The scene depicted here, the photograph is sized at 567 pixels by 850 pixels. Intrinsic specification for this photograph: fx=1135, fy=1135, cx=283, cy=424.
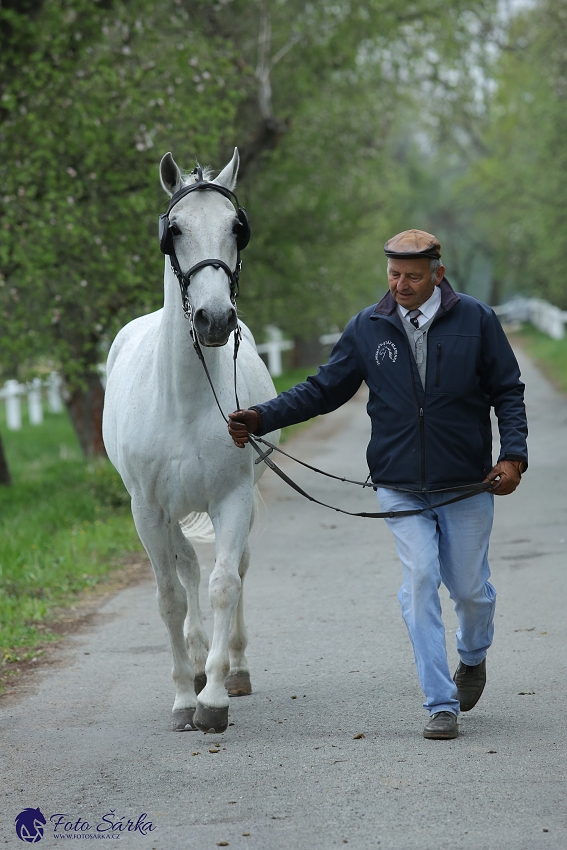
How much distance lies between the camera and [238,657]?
615 centimetres

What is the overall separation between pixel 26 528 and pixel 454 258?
5037 cm

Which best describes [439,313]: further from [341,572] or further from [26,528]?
[26,528]

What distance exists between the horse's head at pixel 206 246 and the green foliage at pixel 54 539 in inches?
131

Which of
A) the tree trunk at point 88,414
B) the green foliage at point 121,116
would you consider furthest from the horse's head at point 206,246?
the tree trunk at point 88,414

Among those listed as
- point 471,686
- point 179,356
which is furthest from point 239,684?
point 179,356

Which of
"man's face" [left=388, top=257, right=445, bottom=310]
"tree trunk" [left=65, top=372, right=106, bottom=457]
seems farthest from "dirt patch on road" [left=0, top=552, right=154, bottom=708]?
"tree trunk" [left=65, top=372, right=106, bottom=457]

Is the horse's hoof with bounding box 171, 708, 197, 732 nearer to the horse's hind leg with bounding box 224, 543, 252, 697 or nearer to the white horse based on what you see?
the white horse

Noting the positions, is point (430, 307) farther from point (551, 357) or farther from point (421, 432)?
point (551, 357)

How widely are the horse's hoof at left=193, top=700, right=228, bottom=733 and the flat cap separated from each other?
2.14 m

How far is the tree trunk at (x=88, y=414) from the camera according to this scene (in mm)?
16797

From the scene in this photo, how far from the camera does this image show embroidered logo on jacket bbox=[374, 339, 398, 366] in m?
5.05

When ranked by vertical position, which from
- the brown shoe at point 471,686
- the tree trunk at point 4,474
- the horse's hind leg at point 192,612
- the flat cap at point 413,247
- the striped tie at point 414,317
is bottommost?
Result: the brown shoe at point 471,686

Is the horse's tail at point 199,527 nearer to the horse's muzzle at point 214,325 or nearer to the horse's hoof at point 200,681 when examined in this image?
the horse's hoof at point 200,681

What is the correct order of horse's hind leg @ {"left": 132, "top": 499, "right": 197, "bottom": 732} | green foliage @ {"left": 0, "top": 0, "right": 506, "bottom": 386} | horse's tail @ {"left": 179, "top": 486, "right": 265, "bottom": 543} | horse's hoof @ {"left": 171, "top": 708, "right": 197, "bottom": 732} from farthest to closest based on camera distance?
green foliage @ {"left": 0, "top": 0, "right": 506, "bottom": 386} → horse's tail @ {"left": 179, "top": 486, "right": 265, "bottom": 543} → horse's hind leg @ {"left": 132, "top": 499, "right": 197, "bottom": 732} → horse's hoof @ {"left": 171, "top": 708, "right": 197, "bottom": 732}
